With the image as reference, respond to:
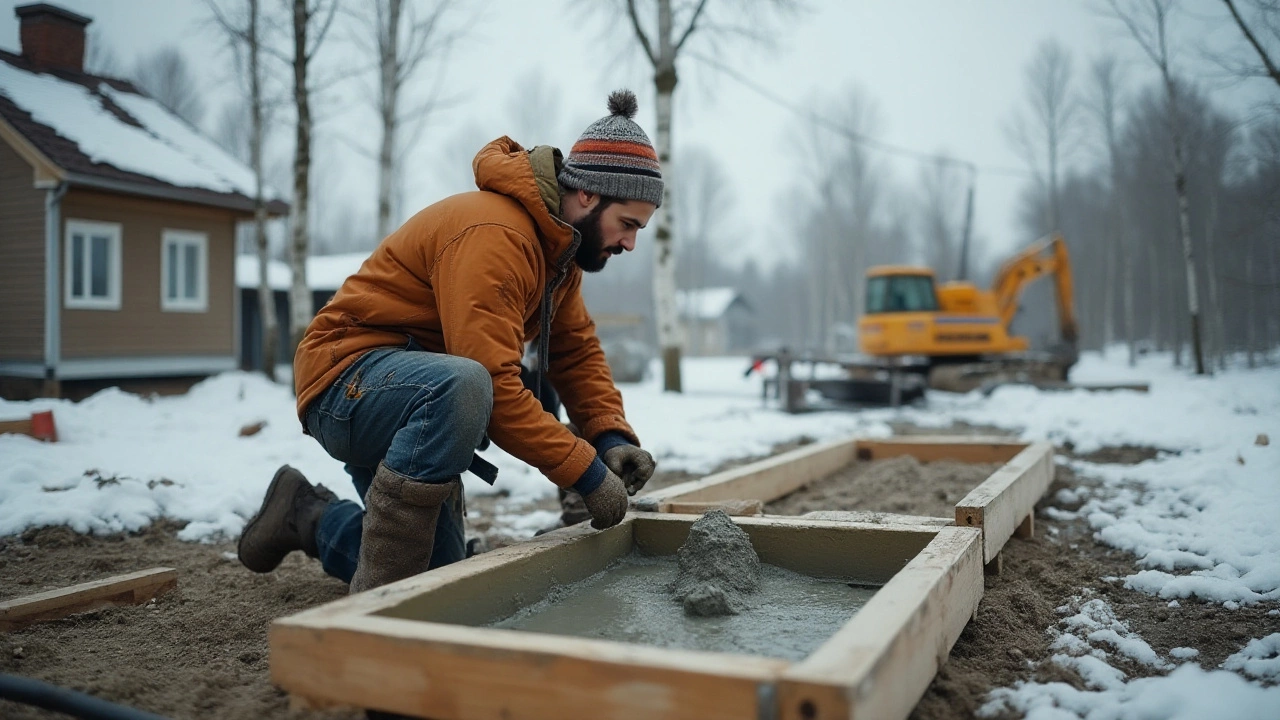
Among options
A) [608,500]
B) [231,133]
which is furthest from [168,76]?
[608,500]

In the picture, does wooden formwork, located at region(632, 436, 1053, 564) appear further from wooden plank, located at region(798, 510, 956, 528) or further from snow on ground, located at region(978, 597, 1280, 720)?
snow on ground, located at region(978, 597, 1280, 720)

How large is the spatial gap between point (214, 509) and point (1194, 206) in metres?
23.4

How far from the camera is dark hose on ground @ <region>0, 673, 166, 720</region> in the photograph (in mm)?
1397

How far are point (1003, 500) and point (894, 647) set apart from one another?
1.52m

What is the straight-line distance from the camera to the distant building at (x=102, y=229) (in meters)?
10.2

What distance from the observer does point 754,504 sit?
2.78 m

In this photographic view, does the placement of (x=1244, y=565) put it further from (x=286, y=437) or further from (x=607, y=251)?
(x=286, y=437)

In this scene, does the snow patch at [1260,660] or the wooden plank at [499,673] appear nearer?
the wooden plank at [499,673]

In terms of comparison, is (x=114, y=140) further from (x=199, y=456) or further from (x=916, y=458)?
(x=916, y=458)

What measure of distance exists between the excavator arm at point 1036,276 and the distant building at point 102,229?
1157 cm

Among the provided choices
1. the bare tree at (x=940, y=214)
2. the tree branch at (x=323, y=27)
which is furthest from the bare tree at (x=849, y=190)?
the tree branch at (x=323, y=27)

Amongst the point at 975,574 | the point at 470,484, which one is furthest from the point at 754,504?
the point at 470,484

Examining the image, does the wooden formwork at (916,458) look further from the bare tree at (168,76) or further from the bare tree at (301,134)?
the bare tree at (168,76)

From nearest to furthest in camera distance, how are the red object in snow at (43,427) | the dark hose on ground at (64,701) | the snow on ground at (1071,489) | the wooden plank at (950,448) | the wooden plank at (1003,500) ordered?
1. the dark hose on ground at (64,701)
2. the snow on ground at (1071,489)
3. the wooden plank at (1003,500)
4. the wooden plank at (950,448)
5. the red object in snow at (43,427)
